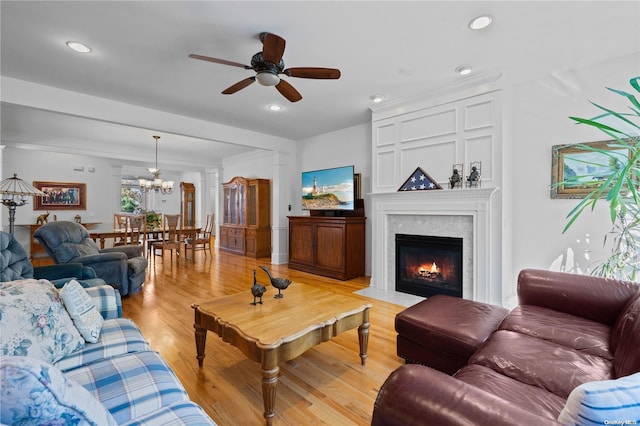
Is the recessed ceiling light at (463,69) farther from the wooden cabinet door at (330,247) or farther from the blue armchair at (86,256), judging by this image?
the blue armchair at (86,256)

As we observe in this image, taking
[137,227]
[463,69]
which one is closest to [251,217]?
[137,227]

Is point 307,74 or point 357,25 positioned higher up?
point 357,25

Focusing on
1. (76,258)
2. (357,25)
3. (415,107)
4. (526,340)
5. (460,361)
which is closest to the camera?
(526,340)

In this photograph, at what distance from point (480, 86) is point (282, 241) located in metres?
4.53

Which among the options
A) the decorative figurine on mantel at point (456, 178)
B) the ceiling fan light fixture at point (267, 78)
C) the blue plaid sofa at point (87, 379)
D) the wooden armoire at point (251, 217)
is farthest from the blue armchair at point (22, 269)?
the wooden armoire at point (251, 217)

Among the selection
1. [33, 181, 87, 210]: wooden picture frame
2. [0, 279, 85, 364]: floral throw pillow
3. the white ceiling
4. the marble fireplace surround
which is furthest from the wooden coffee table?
[33, 181, 87, 210]: wooden picture frame

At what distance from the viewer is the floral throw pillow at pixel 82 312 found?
1.65 metres

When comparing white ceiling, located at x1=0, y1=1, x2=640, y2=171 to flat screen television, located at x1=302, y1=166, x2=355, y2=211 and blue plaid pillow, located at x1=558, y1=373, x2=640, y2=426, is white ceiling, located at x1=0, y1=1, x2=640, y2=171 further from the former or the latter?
blue plaid pillow, located at x1=558, y1=373, x2=640, y2=426

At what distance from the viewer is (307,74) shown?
100 inches

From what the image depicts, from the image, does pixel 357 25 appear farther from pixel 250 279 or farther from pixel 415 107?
pixel 250 279

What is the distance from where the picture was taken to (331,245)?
5012 millimetres

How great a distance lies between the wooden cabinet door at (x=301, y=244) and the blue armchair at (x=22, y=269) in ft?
10.5

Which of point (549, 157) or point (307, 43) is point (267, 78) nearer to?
point (307, 43)

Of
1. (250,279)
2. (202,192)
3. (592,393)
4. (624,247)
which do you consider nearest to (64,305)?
(592,393)
